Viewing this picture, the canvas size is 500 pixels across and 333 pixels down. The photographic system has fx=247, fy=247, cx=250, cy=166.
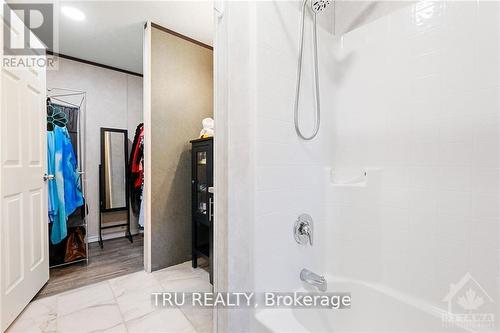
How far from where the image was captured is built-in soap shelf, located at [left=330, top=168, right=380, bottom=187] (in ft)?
4.76

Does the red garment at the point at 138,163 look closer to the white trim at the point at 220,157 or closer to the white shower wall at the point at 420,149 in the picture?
the white trim at the point at 220,157

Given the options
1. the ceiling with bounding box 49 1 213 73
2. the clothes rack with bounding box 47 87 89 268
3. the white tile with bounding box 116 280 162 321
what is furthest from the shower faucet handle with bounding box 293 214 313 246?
the clothes rack with bounding box 47 87 89 268

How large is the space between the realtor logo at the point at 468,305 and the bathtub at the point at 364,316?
4cm

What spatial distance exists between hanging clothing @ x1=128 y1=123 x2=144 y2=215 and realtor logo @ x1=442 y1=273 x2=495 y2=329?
126 inches

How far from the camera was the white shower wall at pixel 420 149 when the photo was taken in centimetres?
111

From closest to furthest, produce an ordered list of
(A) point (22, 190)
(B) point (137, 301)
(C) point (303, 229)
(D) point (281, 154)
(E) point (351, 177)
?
(D) point (281, 154) → (C) point (303, 229) → (E) point (351, 177) → (A) point (22, 190) → (B) point (137, 301)

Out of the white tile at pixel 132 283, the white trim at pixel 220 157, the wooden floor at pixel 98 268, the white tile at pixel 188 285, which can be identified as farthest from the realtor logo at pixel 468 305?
the wooden floor at pixel 98 268

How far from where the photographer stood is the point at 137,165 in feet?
10.6

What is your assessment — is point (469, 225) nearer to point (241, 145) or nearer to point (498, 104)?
point (498, 104)

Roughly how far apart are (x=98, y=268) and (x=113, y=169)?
4.46 ft

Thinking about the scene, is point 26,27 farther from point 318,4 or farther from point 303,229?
point 303,229

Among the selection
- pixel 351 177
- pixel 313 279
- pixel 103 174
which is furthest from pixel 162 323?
pixel 103 174

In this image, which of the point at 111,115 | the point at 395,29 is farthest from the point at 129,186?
the point at 395,29

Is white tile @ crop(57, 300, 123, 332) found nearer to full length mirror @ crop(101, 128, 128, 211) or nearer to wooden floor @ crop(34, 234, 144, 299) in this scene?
wooden floor @ crop(34, 234, 144, 299)
